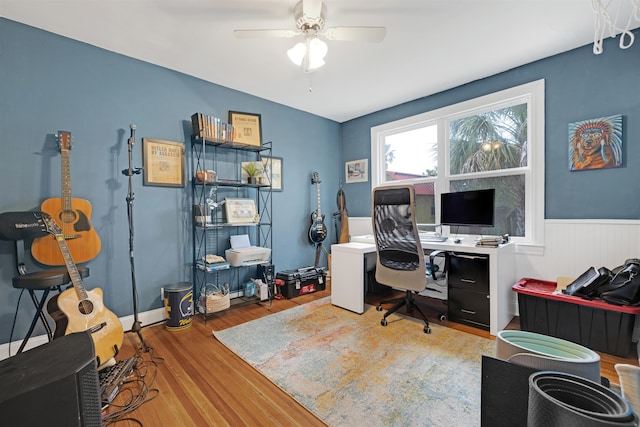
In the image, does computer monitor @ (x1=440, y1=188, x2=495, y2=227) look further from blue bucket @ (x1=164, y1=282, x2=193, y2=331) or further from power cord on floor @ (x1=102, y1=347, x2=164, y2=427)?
power cord on floor @ (x1=102, y1=347, x2=164, y2=427)

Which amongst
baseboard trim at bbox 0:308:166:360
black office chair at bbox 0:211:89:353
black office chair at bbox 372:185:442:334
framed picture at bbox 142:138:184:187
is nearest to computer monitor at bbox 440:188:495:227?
black office chair at bbox 372:185:442:334

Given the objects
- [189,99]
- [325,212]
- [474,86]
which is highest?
[474,86]

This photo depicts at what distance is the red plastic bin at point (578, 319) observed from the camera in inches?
76.9

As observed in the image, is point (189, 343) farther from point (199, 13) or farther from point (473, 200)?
point (473, 200)

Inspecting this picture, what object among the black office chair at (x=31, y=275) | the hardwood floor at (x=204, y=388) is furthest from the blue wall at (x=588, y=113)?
the black office chair at (x=31, y=275)

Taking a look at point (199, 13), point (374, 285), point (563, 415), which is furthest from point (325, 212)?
point (563, 415)

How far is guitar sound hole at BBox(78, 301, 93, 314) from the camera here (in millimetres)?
1797

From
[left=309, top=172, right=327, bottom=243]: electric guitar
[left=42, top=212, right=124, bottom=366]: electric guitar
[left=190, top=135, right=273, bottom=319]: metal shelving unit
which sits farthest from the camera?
[left=309, top=172, right=327, bottom=243]: electric guitar

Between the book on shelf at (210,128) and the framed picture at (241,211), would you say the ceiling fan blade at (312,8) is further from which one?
the framed picture at (241,211)

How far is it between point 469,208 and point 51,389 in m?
3.13

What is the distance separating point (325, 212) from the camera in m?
4.46

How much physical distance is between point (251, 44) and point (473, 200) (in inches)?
101

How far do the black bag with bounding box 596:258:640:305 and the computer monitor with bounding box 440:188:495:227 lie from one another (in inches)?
34.9

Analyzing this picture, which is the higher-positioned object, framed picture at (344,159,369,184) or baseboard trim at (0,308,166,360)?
framed picture at (344,159,369,184)
